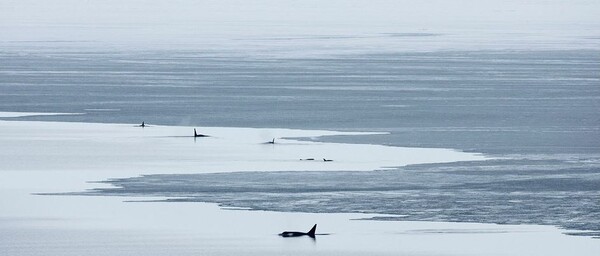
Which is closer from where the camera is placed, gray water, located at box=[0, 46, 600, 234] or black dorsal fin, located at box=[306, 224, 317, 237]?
black dorsal fin, located at box=[306, 224, 317, 237]

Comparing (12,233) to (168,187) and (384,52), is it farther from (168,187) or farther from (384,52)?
(384,52)

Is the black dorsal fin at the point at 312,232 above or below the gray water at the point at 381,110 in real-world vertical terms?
below

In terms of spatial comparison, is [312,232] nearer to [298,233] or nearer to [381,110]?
[298,233]

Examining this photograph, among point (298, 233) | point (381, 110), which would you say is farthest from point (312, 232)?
point (381, 110)

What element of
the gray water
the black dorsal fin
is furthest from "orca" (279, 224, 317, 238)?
the gray water

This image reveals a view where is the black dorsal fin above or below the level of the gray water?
below

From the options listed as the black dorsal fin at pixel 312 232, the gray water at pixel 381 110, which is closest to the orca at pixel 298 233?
the black dorsal fin at pixel 312 232

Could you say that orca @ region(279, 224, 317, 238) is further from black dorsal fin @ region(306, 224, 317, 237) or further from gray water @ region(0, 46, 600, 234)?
gray water @ region(0, 46, 600, 234)

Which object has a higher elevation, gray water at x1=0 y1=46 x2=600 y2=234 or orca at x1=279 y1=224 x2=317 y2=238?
gray water at x1=0 y1=46 x2=600 y2=234

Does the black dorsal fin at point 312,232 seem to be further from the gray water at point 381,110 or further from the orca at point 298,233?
the gray water at point 381,110
